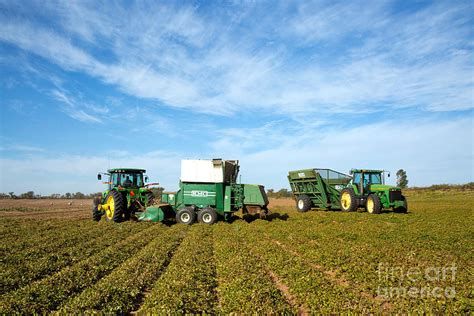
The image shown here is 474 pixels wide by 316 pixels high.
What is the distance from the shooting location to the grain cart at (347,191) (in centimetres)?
2073

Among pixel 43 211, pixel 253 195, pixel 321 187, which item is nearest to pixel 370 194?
pixel 321 187

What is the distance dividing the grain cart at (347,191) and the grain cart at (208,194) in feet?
19.5

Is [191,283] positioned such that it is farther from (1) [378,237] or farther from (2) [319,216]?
(2) [319,216]

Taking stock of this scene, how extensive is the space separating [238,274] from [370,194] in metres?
15.8

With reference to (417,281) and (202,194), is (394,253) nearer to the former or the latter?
(417,281)

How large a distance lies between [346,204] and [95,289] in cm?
1793

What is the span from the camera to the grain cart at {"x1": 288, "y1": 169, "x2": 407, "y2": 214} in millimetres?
20734

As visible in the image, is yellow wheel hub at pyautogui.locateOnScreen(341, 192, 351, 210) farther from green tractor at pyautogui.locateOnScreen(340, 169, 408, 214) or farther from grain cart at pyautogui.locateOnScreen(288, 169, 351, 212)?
grain cart at pyautogui.locateOnScreen(288, 169, 351, 212)

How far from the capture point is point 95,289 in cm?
654

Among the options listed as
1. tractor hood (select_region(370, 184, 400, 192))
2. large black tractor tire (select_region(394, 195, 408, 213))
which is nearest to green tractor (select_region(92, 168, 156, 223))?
tractor hood (select_region(370, 184, 400, 192))

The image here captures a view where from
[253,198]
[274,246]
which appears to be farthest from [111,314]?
[253,198]

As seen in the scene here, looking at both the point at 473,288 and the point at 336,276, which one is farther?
the point at 336,276

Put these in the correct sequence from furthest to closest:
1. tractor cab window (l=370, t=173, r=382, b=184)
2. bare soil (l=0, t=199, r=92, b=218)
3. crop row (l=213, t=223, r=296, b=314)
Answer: bare soil (l=0, t=199, r=92, b=218) < tractor cab window (l=370, t=173, r=382, b=184) < crop row (l=213, t=223, r=296, b=314)

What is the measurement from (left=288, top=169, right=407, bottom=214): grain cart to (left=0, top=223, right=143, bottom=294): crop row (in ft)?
44.4
